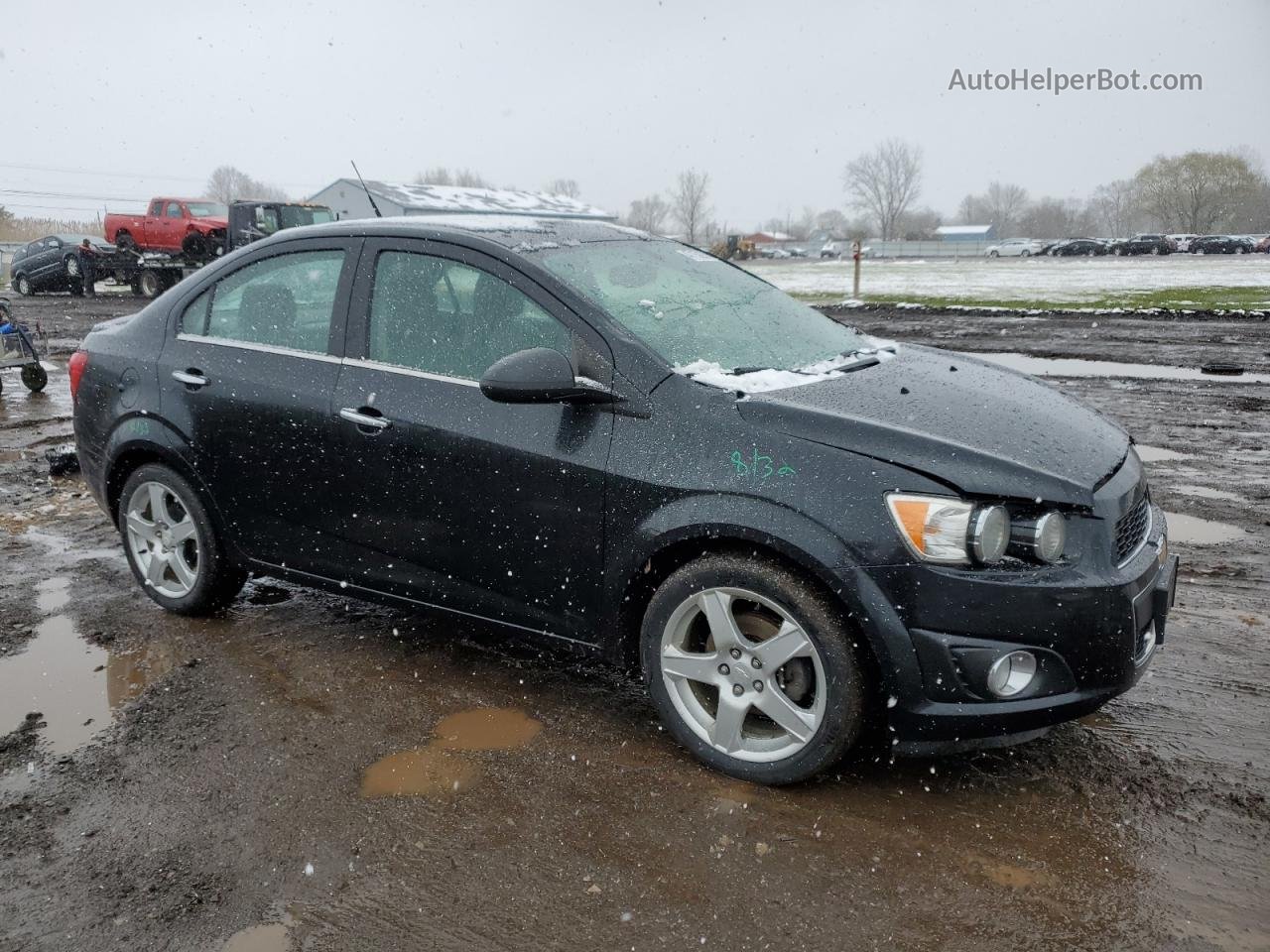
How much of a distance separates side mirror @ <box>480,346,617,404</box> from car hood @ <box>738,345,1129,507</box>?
524mm

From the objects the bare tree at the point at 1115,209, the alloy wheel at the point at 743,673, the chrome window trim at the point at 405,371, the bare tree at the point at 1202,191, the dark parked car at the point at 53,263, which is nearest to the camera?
the alloy wheel at the point at 743,673

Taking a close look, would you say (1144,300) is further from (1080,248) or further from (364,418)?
(1080,248)

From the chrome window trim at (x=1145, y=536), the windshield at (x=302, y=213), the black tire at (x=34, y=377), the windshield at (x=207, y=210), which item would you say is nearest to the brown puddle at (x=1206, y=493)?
the chrome window trim at (x=1145, y=536)

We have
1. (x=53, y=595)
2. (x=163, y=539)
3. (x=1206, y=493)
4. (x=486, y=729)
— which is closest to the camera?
(x=486, y=729)

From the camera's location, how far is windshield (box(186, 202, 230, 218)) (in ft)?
88.9

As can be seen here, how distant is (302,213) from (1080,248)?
183ft

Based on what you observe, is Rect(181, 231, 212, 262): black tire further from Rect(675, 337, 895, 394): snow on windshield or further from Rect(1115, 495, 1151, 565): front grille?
Rect(1115, 495, 1151, 565): front grille

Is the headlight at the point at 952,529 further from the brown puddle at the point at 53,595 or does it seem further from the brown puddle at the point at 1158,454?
the brown puddle at the point at 1158,454

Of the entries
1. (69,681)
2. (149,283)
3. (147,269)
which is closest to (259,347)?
(69,681)

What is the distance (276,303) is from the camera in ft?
14.2

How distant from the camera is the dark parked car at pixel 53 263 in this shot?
2697 cm

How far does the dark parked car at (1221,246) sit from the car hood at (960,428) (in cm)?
6043

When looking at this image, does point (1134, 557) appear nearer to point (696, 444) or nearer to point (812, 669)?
point (812, 669)

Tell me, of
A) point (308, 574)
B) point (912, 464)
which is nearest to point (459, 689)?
point (308, 574)
